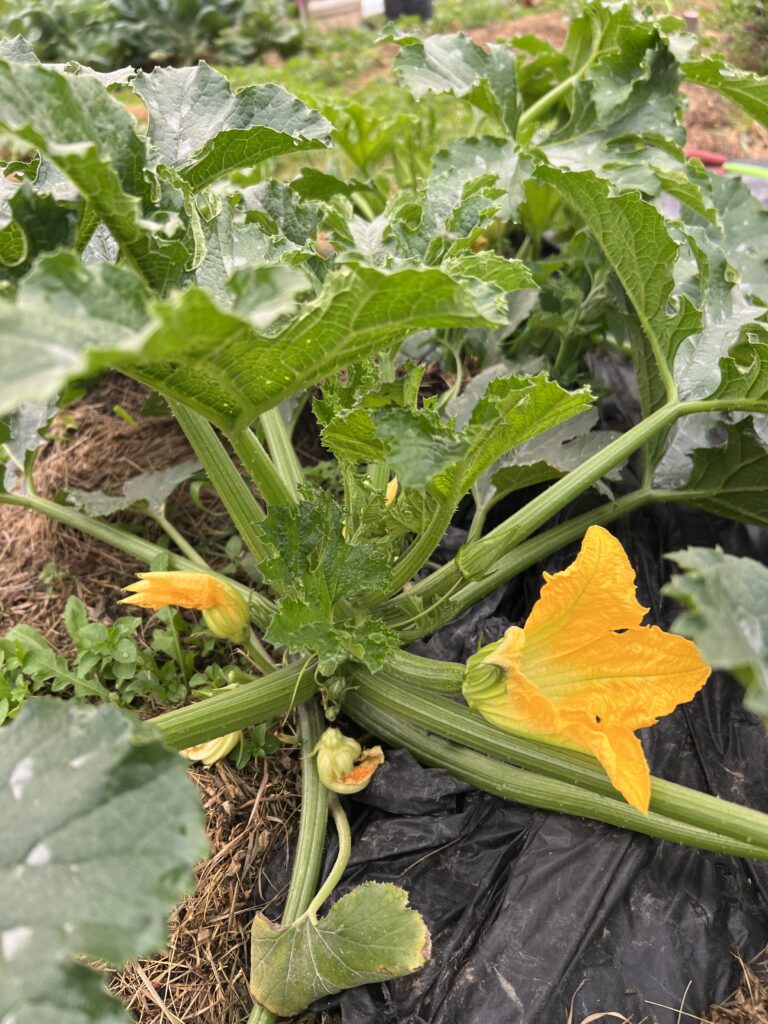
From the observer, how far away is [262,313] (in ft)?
2.69

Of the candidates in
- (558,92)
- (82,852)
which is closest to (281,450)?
(82,852)

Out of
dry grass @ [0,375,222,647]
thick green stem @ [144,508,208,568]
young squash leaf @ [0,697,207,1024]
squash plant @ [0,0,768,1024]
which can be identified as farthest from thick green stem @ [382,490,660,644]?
dry grass @ [0,375,222,647]

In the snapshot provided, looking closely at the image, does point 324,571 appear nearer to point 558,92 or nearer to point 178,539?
point 178,539

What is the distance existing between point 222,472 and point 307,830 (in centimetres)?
67

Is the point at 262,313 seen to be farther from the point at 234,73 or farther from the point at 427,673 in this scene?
the point at 234,73

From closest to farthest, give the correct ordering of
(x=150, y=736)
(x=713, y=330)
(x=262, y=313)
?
(x=262, y=313) → (x=150, y=736) → (x=713, y=330)

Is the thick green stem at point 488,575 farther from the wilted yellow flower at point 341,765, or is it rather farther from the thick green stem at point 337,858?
the thick green stem at point 337,858

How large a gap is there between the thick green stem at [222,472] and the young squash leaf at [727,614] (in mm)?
816

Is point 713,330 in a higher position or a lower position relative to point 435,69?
lower

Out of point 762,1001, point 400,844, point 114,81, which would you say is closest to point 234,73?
point 114,81

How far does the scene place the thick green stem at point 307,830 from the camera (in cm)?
140

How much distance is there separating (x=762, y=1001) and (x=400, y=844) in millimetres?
643

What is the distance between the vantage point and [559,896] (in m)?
1.40

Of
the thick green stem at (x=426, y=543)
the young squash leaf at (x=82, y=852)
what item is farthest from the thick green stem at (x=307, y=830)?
the young squash leaf at (x=82, y=852)
